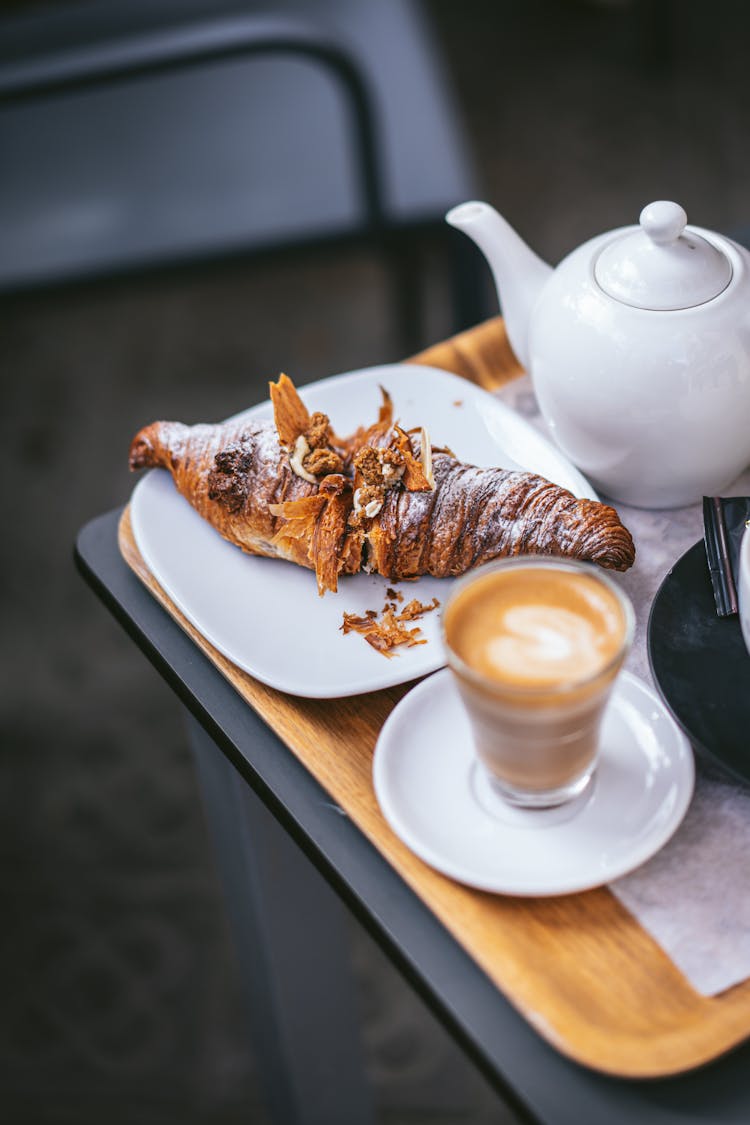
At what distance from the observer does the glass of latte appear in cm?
62

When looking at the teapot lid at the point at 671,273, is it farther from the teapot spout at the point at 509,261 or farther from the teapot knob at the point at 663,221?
the teapot spout at the point at 509,261

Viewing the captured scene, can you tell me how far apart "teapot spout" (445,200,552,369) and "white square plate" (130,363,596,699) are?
0.07m

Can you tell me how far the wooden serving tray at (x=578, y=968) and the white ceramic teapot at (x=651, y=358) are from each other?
31 centimetres

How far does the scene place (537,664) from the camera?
2.11 feet

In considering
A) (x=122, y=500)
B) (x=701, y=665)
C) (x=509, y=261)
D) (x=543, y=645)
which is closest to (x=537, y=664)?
(x=543, y=645)

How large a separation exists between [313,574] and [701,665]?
294mm

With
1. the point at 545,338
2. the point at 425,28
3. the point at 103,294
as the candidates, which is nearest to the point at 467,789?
the point at 545,338

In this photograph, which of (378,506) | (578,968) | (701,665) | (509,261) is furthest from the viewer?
(509,261)

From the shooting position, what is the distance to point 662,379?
0.83 m

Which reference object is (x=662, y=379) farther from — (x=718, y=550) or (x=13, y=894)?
(x=13, y=894)

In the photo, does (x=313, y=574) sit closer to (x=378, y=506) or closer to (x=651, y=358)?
(x=378, y=506)

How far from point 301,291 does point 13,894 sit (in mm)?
1421

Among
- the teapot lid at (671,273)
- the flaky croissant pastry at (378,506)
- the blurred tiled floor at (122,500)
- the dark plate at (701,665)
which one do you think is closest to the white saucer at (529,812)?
the dark plate at (701,665)

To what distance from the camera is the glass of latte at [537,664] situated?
616 mm
